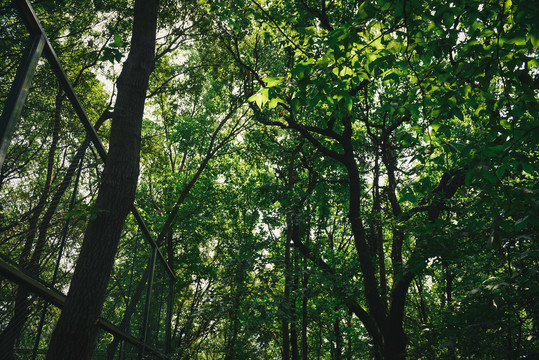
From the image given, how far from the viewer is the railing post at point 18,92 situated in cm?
168

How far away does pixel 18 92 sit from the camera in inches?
70.1

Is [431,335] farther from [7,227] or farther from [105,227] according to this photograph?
[7,227]

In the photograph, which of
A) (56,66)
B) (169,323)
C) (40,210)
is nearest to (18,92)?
(56,66)

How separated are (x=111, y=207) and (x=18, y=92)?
4.83 feet

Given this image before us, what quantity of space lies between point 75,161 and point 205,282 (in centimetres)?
1852

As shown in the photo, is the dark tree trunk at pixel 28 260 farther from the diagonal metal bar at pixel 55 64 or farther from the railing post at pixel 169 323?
the railing post at pixel 169 323

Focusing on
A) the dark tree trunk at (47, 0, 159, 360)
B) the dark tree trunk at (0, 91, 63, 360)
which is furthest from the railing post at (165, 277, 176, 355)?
the dark tree trunk at (0, 91, 63, 360)

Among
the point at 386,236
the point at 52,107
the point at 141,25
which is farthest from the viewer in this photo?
the point at 386,236

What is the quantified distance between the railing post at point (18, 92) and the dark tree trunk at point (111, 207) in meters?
1.26

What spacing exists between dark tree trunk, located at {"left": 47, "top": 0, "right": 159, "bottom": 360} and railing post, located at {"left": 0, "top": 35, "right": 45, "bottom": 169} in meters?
1.26

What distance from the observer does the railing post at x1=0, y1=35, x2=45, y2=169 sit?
5.50 feet

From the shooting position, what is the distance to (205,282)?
20125 millimetres

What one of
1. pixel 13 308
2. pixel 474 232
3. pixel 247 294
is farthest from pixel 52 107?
pixel 247 294

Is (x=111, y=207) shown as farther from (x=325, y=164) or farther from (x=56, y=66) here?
(x=325, y=164)
